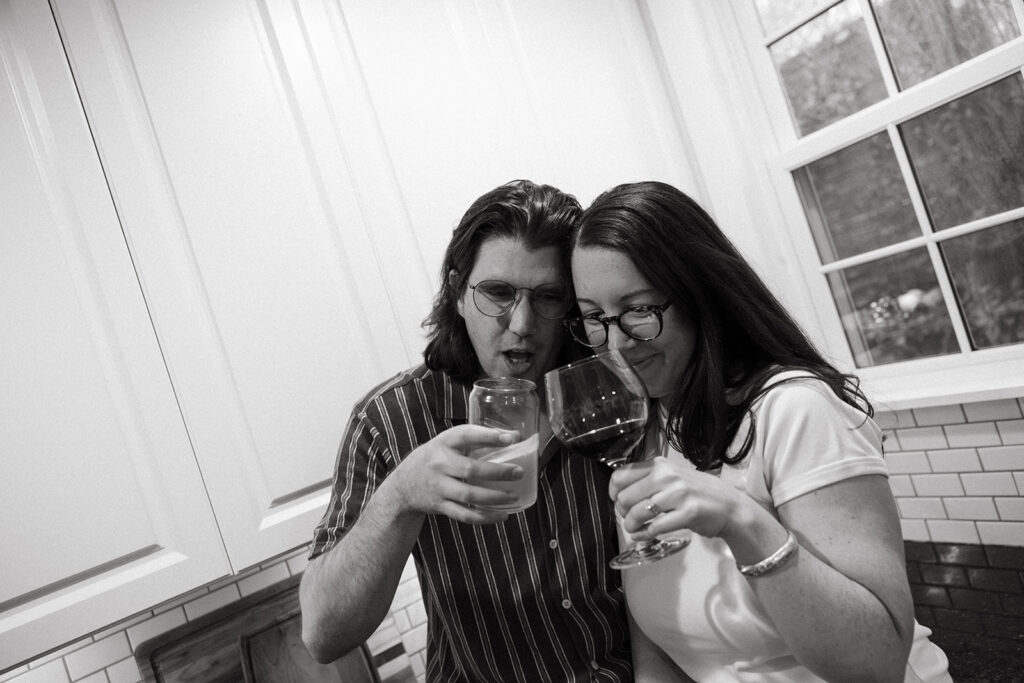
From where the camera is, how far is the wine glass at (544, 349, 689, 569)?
2.72 feet

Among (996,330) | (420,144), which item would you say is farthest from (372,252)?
(996,330)

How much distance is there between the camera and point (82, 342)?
1415 mm

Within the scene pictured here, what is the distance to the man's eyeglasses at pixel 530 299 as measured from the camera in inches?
47.8

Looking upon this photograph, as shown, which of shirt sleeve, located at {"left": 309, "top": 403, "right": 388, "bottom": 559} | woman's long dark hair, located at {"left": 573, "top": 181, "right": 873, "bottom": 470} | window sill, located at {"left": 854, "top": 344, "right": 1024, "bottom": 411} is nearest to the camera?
woman's long dark hair, located at {"left": 573, "top": 181, "right": 873, "bottom": 470}

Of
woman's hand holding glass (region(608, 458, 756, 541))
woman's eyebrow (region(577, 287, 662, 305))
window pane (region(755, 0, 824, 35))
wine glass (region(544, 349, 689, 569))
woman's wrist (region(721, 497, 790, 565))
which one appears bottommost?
woman's wrist (region(721, 497, 790, 565))

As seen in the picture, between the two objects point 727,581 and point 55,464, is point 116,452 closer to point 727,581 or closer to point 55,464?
point 55,464

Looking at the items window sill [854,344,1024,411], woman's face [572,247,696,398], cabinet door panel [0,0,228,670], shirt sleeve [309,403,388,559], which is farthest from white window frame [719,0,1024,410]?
cabinet door panel [0,0,228,670]

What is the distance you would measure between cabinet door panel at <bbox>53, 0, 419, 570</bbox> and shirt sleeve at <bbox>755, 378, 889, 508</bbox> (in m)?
0.97

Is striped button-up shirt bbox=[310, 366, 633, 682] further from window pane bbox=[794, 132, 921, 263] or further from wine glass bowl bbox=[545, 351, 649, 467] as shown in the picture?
window pane bbox=[794, 132, 921, 263]

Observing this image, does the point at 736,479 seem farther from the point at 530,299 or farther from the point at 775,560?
the point at 530,299

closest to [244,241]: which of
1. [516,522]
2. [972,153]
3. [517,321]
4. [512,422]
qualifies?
[517,321]

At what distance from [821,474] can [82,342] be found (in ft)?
4.27

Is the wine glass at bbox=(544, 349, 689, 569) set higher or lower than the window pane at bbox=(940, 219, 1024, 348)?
higher

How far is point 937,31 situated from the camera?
5.77 feet
